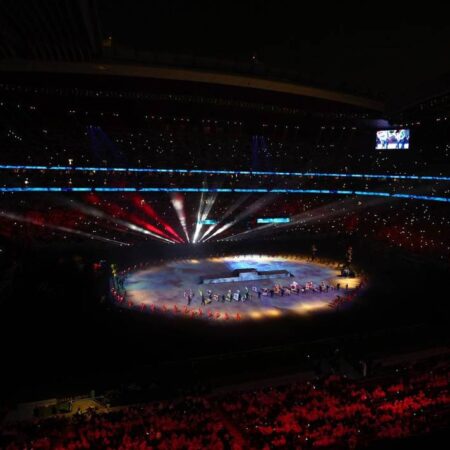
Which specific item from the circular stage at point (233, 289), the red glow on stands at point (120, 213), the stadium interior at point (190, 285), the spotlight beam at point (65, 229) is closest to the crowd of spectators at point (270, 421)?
the stadium interior at point (190, 285)

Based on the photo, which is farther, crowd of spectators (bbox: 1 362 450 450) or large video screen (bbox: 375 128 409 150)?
large video screen (bbox: 375 128 409 150)

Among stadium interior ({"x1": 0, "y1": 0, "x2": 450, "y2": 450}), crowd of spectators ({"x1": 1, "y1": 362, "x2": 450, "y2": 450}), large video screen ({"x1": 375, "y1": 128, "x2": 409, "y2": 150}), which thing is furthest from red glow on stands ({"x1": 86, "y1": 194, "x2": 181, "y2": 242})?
crowd of spectators ({"x1": 1, "y1": 362, "x2": 450, "y2": 450})

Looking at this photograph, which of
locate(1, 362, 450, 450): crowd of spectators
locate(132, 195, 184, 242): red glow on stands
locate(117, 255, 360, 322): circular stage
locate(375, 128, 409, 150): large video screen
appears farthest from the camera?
locate(132, 195, 184, 242): red glow on stands

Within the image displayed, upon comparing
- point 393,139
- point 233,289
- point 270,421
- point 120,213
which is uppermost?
point 393,139

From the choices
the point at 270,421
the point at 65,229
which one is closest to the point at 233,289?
the point at 270,421

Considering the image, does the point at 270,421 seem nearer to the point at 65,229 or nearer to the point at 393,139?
the point at 65,229

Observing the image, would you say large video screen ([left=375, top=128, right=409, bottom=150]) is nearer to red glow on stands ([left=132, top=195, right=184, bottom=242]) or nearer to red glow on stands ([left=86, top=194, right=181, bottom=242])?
red glow on stands ([left=132, top=195, right=184, bottom=242])

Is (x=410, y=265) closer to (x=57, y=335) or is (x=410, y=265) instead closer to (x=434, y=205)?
(x=434, y=205)

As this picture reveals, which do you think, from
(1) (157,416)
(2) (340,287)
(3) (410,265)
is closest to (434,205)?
(3) (410,265)
